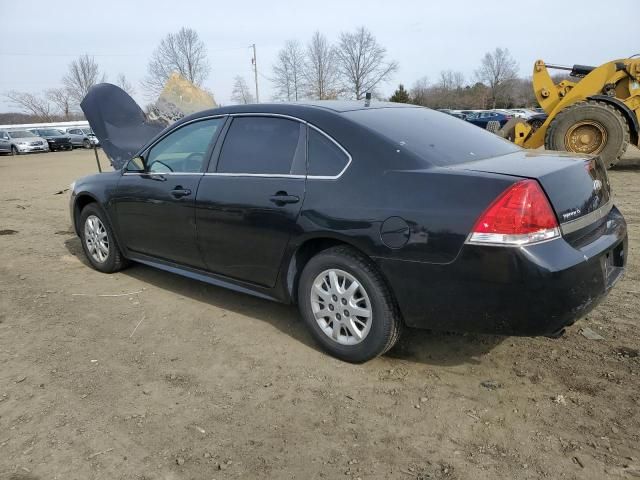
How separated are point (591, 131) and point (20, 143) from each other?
3140cm

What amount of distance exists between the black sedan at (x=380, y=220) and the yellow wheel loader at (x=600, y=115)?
26.3 feet

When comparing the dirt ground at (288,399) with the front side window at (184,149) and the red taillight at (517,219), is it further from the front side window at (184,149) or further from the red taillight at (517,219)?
the front side window at (184,149)

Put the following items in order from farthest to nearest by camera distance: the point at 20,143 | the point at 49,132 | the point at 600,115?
the point at 49,132
the point at 20,143
the point at 600,115

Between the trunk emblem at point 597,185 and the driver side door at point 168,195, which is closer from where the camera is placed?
the trunk emblem at point 597,185

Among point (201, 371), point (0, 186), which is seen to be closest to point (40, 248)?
point (201, 371)

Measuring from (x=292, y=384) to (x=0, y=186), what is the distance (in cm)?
1408

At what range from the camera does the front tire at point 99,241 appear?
502 centimetres

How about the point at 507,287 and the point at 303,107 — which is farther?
the point at 303,107

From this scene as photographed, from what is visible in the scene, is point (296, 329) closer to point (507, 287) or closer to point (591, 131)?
point (507, 287)

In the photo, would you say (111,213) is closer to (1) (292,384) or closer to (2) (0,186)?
(1) (292,384)

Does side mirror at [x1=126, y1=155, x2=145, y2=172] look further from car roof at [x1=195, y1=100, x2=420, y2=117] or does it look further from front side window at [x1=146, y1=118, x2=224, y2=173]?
car roof at [x1=195, y1=100, x2=420, y2=117]

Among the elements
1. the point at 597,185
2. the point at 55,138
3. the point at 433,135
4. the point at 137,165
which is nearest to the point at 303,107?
the point at 433,135

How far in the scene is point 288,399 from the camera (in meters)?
2.91

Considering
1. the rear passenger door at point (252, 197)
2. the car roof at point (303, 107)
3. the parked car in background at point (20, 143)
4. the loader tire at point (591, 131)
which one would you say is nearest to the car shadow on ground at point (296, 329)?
the rear passenger door at point (252, 197)
